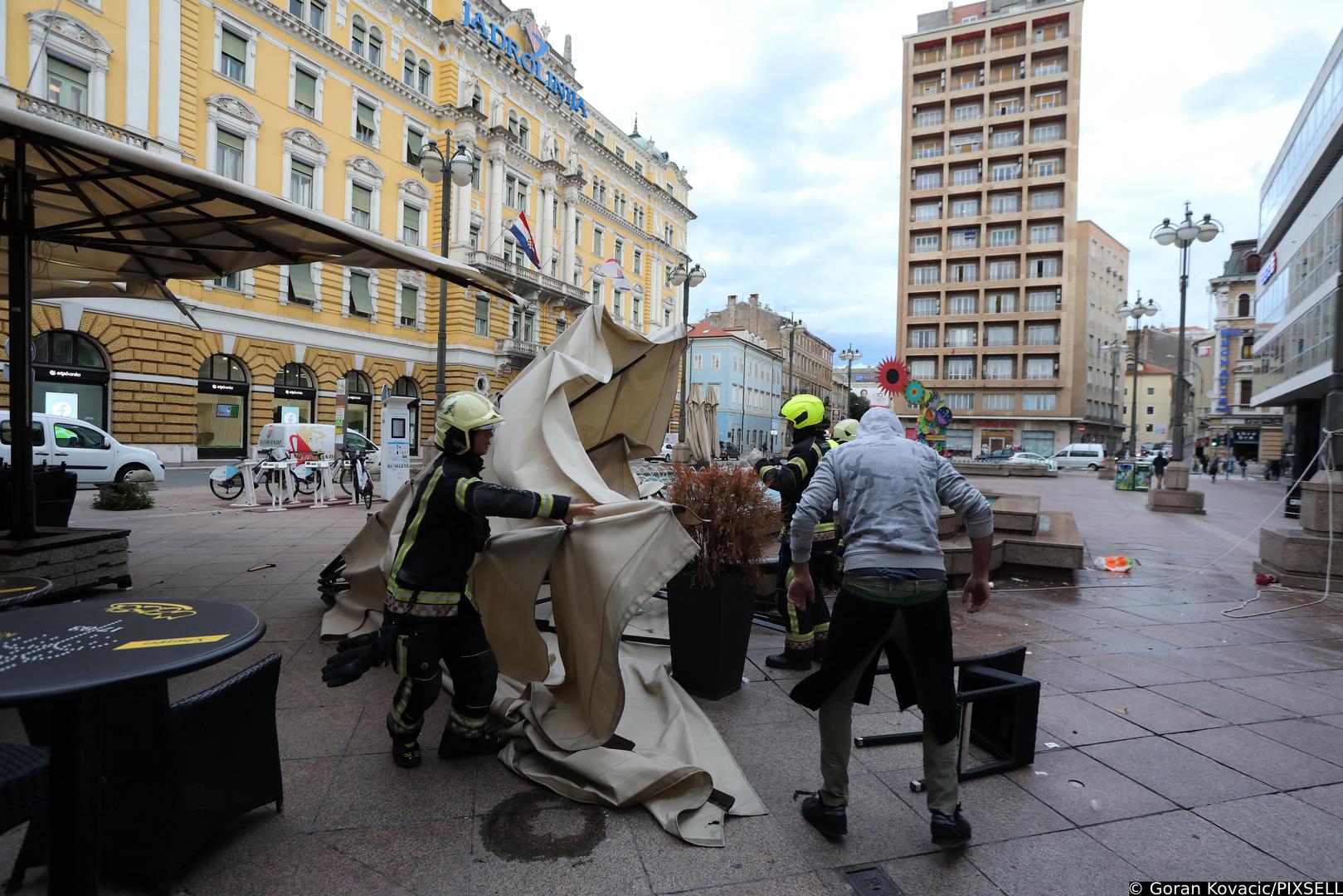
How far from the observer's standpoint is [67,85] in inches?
822

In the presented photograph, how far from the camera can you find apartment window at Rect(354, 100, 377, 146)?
30.9m

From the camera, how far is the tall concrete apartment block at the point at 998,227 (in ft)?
198

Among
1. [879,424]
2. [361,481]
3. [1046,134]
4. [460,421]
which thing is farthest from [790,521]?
[1046,134]

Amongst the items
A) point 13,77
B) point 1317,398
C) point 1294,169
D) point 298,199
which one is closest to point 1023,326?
point 1294,169

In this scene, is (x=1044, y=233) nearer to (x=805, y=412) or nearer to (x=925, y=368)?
(x=925, y=368)

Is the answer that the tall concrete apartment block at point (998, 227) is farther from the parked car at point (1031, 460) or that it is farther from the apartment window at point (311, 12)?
the apartment window at point (311, 12)

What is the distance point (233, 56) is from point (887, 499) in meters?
32.1

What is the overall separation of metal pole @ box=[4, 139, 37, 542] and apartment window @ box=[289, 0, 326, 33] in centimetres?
2878

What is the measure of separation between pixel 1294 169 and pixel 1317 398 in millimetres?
10584

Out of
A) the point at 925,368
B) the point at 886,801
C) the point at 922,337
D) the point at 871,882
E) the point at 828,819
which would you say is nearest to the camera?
the point at 871,882

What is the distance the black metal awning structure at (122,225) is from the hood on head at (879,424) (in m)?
3.92

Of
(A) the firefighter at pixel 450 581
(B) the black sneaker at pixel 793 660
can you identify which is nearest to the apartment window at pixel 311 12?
(A) the firefighter at pixel 450 581

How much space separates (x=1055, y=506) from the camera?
1833 cm

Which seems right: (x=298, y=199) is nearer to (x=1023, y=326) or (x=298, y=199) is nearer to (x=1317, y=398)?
(x=1317, y=398)
